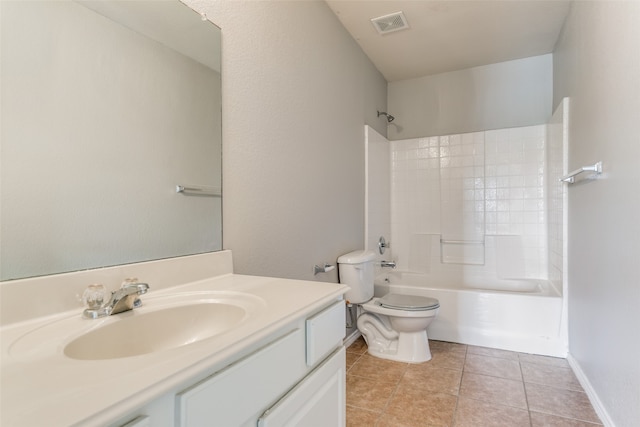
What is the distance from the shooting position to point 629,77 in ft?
4.25

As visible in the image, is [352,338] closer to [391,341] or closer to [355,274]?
Answer: [391,341]

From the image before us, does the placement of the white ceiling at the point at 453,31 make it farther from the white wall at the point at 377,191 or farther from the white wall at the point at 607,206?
the white wall at the point at 377,191

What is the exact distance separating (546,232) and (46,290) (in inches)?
135

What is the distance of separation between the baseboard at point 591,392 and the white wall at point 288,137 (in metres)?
1.51

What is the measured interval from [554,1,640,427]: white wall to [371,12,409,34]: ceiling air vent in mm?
1059

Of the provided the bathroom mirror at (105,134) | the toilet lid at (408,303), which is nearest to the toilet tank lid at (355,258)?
the toilet lid at (408,303)

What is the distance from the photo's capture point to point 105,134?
38.2 inches

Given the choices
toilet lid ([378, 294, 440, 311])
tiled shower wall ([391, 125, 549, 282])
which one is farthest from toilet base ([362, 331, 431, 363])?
tiled shower wall ([391, 125, 549, 282])

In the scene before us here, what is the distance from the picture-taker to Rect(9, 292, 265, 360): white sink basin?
0.67 meters

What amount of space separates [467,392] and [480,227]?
1736 mm

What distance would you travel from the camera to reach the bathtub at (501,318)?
238 centimetres

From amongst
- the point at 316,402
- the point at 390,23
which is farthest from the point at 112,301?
the point at 390,23

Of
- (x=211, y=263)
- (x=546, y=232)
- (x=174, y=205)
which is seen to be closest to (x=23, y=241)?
(x=174, y=205)

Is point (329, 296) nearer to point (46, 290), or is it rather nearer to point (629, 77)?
point (46, 290)
